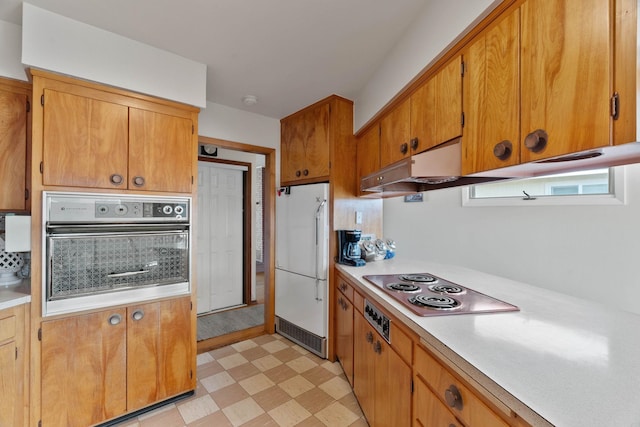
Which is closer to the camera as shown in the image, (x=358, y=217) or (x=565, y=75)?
(x=565, y=75)

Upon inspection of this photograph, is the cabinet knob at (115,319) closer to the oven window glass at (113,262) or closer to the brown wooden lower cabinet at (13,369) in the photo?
the oven window glass at (113,262)

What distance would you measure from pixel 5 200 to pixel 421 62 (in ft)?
8.40

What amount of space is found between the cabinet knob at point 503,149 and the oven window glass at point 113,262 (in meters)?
1.92

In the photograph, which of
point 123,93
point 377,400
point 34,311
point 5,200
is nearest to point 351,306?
point 377,400

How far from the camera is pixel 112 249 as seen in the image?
1672mm

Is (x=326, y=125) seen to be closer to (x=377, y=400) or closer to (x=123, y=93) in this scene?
(x=123, y=93)

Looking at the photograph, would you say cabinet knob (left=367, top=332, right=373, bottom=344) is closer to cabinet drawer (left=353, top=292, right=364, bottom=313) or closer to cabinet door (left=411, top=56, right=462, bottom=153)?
cabinet drawer (left=353, top=292, right=364, bottom=313)

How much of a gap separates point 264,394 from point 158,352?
81 cm

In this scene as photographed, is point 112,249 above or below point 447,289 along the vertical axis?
above

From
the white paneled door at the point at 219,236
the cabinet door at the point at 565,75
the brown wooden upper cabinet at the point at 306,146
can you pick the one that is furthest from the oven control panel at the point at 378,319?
the white paneled door at the point at 219,236

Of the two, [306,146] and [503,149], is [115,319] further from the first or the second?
[503,149]

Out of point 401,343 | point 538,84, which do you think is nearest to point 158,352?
point 401,343

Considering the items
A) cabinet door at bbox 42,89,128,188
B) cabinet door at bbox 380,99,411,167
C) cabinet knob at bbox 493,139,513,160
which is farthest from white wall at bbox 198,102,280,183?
cabinet knob at bbox 493,139,513,160

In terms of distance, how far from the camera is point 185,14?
148 cm
